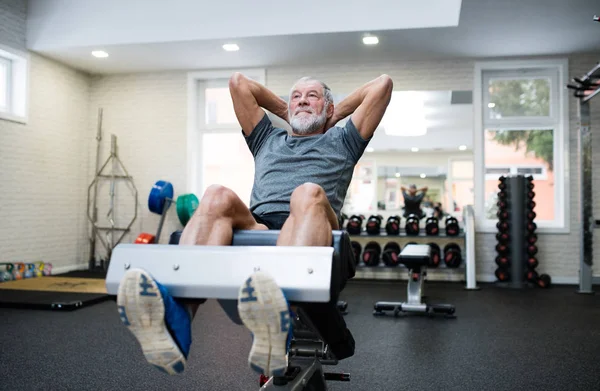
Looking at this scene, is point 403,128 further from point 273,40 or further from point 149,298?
point 149,298

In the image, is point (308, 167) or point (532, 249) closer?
point (308, 167)

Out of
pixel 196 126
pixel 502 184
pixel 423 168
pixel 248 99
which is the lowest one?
pixel 502 184

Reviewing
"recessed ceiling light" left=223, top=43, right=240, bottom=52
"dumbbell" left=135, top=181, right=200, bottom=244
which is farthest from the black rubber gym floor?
"recessed ceiling light" left=223, top=43, right=240, bottom=52

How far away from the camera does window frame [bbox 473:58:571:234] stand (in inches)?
225

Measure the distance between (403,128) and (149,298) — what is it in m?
6.19

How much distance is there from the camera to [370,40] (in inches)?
209

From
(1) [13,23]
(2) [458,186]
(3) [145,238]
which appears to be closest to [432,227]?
(2) [458,186]

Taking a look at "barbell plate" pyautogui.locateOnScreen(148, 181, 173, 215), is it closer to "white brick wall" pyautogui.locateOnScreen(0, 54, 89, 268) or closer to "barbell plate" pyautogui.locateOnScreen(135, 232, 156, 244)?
"barbell plate" pyautogui.locateOnScreen(135, 232, 156, 244)

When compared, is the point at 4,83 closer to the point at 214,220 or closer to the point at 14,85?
the point at 14,85

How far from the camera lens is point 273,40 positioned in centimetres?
534

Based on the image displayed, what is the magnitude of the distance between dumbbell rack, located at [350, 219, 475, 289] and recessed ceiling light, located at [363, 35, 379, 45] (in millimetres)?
1999

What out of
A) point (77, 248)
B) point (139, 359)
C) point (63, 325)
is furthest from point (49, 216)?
point (139, 359)

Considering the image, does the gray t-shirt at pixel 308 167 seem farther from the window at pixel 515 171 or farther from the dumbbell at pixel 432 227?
the window at pixel 515 171

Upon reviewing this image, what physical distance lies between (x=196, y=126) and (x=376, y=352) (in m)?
4.28
